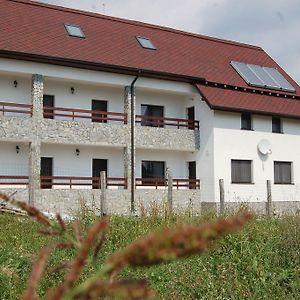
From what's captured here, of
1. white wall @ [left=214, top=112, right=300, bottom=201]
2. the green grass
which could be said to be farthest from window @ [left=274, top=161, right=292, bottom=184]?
the green grass

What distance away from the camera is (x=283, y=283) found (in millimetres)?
7516

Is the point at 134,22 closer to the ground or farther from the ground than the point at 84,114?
farther from the ground

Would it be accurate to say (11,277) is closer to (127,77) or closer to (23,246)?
(23,246)

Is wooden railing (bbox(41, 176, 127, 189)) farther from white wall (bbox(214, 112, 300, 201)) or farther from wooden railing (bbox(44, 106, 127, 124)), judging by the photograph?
white wall (bbox(214, 112, 300, 201))

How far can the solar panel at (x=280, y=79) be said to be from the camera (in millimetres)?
27984

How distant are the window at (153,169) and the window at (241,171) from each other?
3221mm

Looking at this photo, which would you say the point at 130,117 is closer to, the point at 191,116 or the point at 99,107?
the point at 99,107

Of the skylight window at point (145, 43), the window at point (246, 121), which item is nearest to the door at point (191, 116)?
the window at point (246, 121)

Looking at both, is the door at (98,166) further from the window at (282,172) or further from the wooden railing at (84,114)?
the window at (282,172)

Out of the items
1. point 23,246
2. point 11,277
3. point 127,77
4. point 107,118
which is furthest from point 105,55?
Result: point 11,277

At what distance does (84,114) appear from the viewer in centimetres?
2319

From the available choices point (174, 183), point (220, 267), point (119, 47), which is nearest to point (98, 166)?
point (174, 183)

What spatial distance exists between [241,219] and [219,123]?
78.3 ft

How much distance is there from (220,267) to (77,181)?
14697 mm
